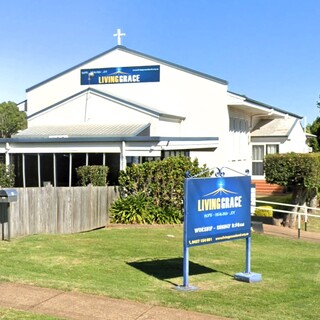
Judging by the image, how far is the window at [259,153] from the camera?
104 ft

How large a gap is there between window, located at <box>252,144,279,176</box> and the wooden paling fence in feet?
59.5

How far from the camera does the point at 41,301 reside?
637cm

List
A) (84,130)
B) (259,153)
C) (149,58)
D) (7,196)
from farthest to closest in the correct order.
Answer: (259,153) → (149,58) → (84,130) → (7,196)

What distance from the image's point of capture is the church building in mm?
17859

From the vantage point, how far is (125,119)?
883 inches

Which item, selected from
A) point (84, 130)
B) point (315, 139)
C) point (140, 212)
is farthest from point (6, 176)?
point (315, 139)

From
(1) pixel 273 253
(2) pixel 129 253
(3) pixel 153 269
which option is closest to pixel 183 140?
(1) pixel 273 253

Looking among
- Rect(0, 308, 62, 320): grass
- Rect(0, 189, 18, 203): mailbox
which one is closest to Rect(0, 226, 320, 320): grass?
Rect(0, 189, 18, 203): mailbox

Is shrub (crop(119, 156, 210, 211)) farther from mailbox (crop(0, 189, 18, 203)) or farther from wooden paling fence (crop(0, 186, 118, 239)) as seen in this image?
mailbox (crop(0, 189, 18, 203))

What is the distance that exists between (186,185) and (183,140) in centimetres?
1078

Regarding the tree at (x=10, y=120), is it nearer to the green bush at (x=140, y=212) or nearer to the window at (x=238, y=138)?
the window at (x=238, y=138)

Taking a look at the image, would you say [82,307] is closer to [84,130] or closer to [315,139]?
[84,130]

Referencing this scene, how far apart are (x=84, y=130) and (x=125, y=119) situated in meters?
2.15

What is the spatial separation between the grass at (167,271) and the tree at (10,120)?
8915 cm
